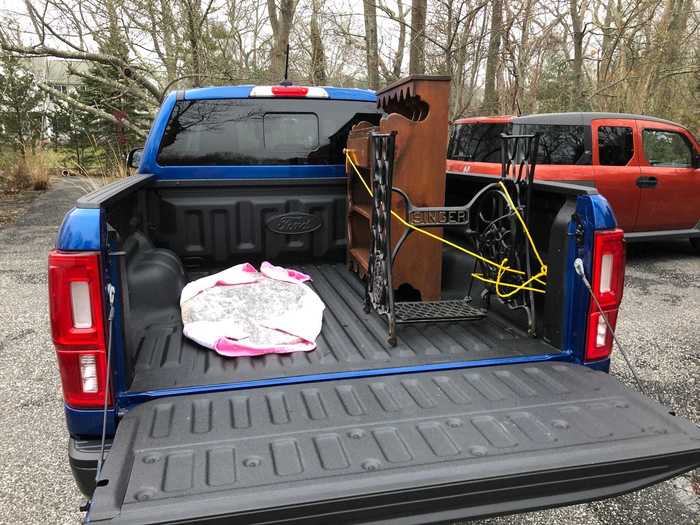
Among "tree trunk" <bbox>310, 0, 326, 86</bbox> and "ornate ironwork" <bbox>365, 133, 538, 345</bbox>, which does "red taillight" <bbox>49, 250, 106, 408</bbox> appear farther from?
"tree trunk" <bbox>310, 0, 326, 86</bbox>

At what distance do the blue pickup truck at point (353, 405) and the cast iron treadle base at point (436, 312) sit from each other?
57mm

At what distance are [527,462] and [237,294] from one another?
6.97ft

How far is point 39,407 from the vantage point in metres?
3.77

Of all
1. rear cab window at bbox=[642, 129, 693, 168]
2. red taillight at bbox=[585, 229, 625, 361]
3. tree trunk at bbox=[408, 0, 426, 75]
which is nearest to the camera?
A: red taillight at bbox=[585, 229, 625, 361]

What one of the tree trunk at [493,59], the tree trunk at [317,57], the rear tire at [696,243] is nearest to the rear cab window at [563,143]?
the rear tire at [696,243]

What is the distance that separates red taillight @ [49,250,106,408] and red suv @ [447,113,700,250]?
6.24 meters

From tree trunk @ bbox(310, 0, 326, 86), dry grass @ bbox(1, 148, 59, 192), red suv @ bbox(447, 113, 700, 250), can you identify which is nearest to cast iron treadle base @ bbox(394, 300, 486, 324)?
red suv @ bbox(447, 113, 700, 250)

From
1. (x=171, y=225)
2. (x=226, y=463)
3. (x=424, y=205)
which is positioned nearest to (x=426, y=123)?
(x=424, y=205)

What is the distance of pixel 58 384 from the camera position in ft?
13.5

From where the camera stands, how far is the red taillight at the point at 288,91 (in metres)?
3.94

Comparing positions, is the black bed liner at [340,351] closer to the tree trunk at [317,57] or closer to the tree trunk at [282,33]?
the tree trunk at [282,33]

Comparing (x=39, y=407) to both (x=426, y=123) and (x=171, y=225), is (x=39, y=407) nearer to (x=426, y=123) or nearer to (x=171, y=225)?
(x=171, y=225)

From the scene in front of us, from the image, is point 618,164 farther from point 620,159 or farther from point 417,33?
point 417,33

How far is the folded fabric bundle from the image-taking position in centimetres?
271
